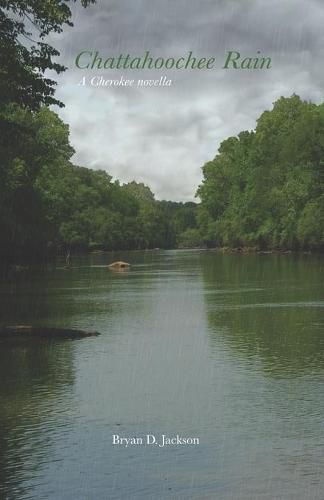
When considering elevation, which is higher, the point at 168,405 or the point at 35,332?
the point at 168,405

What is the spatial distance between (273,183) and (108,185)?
7161 centimetres

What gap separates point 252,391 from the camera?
1470cm

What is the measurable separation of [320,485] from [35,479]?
362 cm

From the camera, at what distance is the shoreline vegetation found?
73.7 feet

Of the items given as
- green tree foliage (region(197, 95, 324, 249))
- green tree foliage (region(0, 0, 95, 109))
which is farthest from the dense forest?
green tree foliage (region(197, 95, 324, 249))

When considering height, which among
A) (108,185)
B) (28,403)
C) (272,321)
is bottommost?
(28,403)

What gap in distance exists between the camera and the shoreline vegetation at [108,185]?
884 inches

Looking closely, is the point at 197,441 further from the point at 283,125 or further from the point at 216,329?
the point at 283,125

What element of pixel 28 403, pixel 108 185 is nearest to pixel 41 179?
pixel 28 403

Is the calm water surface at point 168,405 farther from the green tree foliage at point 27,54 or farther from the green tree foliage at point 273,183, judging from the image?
the green tree foliage at point 273,183

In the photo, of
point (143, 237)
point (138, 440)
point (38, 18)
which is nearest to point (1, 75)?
point (38, 18)

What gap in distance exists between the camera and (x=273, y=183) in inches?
3920

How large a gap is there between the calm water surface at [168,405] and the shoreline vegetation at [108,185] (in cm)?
756

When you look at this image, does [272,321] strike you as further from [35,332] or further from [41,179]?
[41,179]
